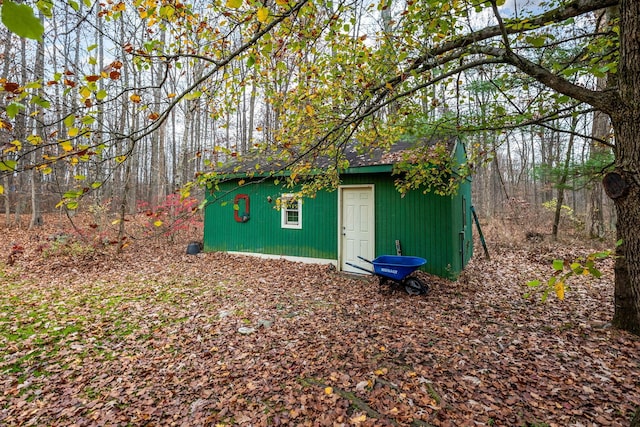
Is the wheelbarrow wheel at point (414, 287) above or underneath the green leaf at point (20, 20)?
underneath

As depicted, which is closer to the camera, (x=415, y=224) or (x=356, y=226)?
(x=415, y=224)

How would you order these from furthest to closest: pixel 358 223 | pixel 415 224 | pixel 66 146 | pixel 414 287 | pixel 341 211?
pixel 341 211 < pixel 358 223 < pixel 415 224 < pixel 414 287 < pixel 66 146

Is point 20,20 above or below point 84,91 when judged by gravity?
below

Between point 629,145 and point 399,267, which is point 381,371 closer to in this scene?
point 399,267

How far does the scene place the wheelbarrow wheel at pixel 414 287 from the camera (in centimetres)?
567

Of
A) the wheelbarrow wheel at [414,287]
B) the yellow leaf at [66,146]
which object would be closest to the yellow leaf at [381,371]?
the wheelbarrow wheel at [414,287]

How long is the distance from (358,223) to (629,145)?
5.92m

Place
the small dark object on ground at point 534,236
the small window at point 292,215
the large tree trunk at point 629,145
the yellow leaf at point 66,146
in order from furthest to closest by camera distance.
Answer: the small dark object on ground at point 534,236 → the small window at point 292,215 → the large tree trunk at point 629,145 → the yellow leaf at point 66,146

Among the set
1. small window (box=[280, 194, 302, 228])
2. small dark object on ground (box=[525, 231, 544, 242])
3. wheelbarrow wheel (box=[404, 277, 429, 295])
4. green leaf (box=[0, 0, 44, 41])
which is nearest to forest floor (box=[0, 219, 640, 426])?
wheelbarrow wheel (box=[404, 277, 429, 295])

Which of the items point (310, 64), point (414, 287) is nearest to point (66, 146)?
point (310, 64)

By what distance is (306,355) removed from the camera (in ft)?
11.7

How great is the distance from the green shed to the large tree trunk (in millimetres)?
4742

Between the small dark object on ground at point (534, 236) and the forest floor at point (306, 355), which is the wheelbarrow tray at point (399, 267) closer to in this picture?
the forest floor at point (306, 355)

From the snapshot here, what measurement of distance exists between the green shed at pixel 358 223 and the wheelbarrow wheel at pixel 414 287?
47.9 inches
